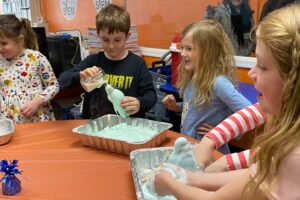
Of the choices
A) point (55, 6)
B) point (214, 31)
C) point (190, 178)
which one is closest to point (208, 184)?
point (190, 178)

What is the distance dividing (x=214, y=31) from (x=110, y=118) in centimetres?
65

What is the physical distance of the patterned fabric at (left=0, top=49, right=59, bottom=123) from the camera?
1.78m

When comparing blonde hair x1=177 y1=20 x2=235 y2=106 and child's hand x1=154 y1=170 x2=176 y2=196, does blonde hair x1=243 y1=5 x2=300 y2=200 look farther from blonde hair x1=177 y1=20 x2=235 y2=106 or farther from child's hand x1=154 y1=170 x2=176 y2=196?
blonde hair x1=177 y1=20 x2=235 y2=106

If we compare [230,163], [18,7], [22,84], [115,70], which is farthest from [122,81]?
[18,7]

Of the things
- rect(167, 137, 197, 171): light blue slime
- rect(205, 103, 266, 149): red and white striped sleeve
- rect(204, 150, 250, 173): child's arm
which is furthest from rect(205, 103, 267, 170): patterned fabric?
rect(167, 137, 197, 171): light blue slime

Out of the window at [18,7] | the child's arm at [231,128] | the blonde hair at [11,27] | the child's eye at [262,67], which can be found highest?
the window at [18,7]

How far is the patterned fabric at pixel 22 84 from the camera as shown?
1.78 metres

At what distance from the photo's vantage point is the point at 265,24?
696mm

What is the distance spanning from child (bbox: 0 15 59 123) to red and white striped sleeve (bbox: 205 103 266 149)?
962 mm

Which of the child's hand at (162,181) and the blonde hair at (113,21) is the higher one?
the blonde hair at (113,21)

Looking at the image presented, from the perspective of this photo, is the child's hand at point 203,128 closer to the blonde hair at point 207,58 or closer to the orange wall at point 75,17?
the blonde hair at point 207,58

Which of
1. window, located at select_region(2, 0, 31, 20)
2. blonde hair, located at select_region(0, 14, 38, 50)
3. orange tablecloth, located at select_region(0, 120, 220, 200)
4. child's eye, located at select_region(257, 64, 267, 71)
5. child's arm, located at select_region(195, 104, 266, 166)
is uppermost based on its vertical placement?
window, located at select_region(2, 0, 31, 20)

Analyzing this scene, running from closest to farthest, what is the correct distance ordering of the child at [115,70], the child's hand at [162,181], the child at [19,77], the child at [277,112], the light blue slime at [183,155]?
the child at [277,112] → the child's hand at [162,181] → the light blue slime at [183,155] → the child at [115,70] → the child at [19,77]

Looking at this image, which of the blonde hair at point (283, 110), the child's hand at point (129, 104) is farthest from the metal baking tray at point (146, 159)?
the blonde hair at point (283, 110)
